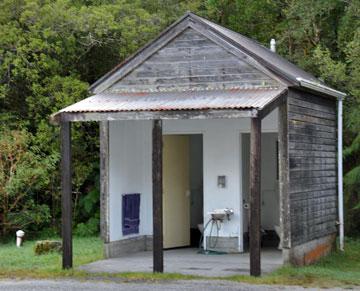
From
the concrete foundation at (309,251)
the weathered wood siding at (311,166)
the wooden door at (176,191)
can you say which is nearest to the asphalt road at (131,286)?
the concrete foundation at (309,251)

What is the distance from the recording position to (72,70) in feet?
65.3

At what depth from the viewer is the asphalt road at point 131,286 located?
35.2ft

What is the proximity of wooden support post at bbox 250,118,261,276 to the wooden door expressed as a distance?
3912 mm

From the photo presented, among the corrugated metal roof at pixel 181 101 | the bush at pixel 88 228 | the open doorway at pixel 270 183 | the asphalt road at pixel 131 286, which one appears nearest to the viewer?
the asphalt road at pixel 131 286

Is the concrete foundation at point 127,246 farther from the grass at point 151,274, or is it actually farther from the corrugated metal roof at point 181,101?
the corrugated metal roof at point 181,101

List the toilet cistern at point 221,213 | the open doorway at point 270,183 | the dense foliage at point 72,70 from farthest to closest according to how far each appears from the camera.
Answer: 1. the dense foliage at point 72,70
2. the open doorway at point 270,183
3. the toilet cistern at point 221,213

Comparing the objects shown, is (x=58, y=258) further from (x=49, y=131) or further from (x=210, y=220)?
(x=49, y=131)

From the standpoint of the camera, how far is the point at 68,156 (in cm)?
1248

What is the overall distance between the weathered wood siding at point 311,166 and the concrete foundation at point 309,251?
0.12 metres

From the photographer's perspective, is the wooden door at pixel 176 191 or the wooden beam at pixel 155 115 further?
the wooden door at pixel 176 191

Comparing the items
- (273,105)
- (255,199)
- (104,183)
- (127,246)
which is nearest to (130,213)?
(127,246)

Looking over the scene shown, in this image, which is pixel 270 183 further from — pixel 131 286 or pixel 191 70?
pixel 131 286

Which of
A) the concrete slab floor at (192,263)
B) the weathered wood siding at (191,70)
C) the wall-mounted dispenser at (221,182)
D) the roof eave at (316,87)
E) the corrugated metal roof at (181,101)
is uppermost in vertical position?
the weathered wood siding at (191,70)

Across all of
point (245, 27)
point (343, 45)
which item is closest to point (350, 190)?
point (343, 45)
